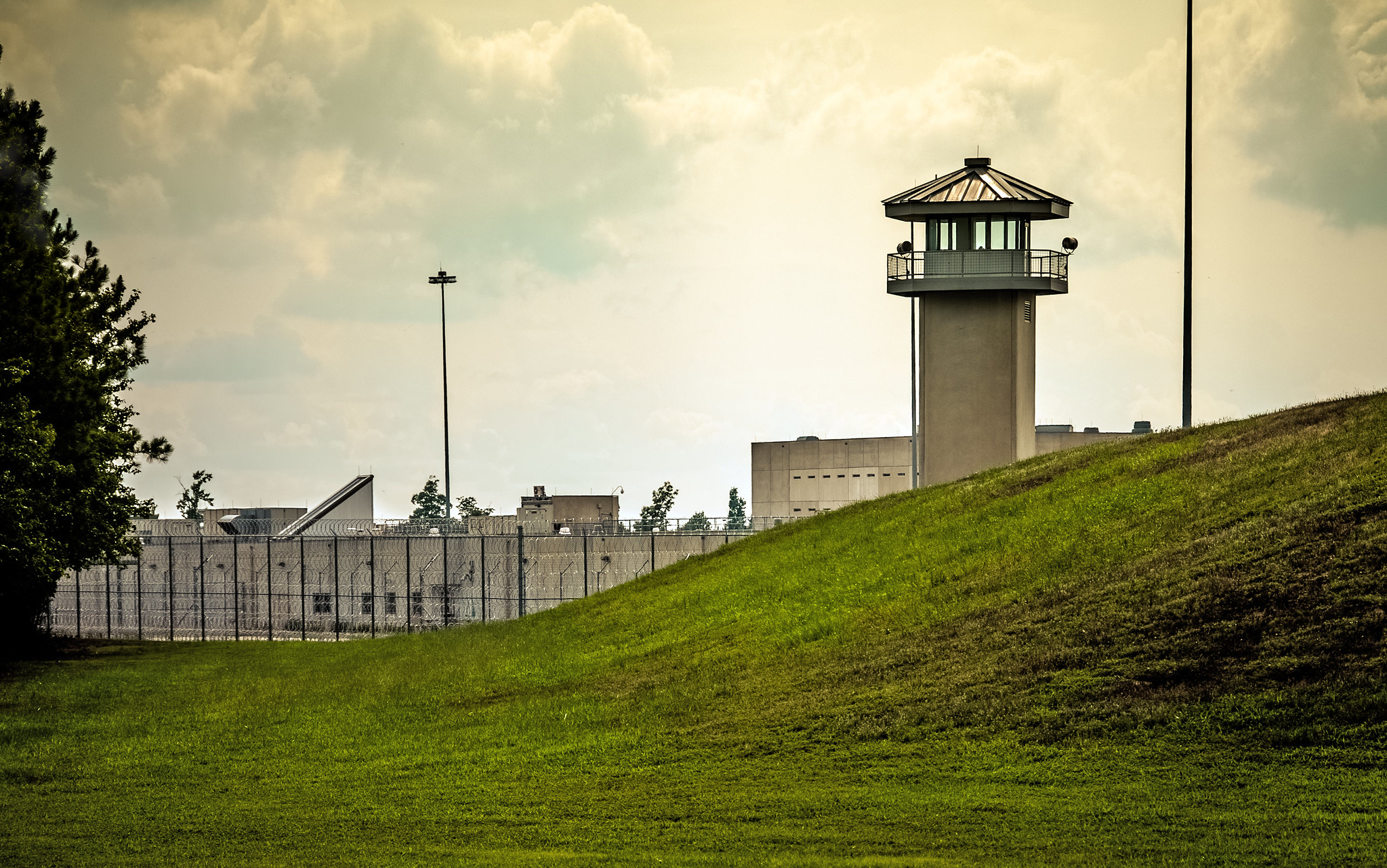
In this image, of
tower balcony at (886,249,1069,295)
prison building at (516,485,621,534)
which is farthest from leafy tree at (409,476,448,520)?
tower balcony at (886,249,1069,295)

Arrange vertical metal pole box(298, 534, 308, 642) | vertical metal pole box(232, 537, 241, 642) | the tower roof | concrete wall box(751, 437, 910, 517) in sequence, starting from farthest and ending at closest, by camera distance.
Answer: concrete wall box(751, 437, 910, 517) → vertical metal pole box(232, 537, 241, 642) → vertical metal pole box(298, 534, 308, 642) → the tower roof

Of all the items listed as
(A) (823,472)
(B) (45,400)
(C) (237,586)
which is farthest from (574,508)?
(B) (45,400)

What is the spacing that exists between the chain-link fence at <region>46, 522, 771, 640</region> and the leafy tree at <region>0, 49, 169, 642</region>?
9292mm

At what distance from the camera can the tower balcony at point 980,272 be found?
4291 cm

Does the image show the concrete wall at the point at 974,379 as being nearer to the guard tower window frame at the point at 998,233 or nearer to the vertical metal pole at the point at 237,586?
the guard tower window frame at the point at 998,233

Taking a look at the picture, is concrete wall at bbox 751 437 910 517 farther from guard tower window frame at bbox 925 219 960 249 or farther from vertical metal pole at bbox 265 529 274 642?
guard tower window frame at bbox 925 219 960 249

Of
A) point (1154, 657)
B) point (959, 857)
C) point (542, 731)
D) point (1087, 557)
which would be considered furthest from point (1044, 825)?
point (1087, 557)

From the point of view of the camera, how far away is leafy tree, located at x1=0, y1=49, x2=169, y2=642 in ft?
115

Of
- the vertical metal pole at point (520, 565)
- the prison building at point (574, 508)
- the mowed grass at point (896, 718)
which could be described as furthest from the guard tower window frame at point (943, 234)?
the prison building at point (574, 508)

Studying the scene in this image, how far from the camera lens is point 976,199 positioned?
4278 centimetres

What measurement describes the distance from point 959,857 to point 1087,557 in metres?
12.3

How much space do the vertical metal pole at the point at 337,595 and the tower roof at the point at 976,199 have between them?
74.5ft

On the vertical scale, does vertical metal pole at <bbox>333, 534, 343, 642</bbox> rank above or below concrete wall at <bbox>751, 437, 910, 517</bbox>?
below

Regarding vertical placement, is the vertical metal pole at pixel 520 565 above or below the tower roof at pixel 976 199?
below
